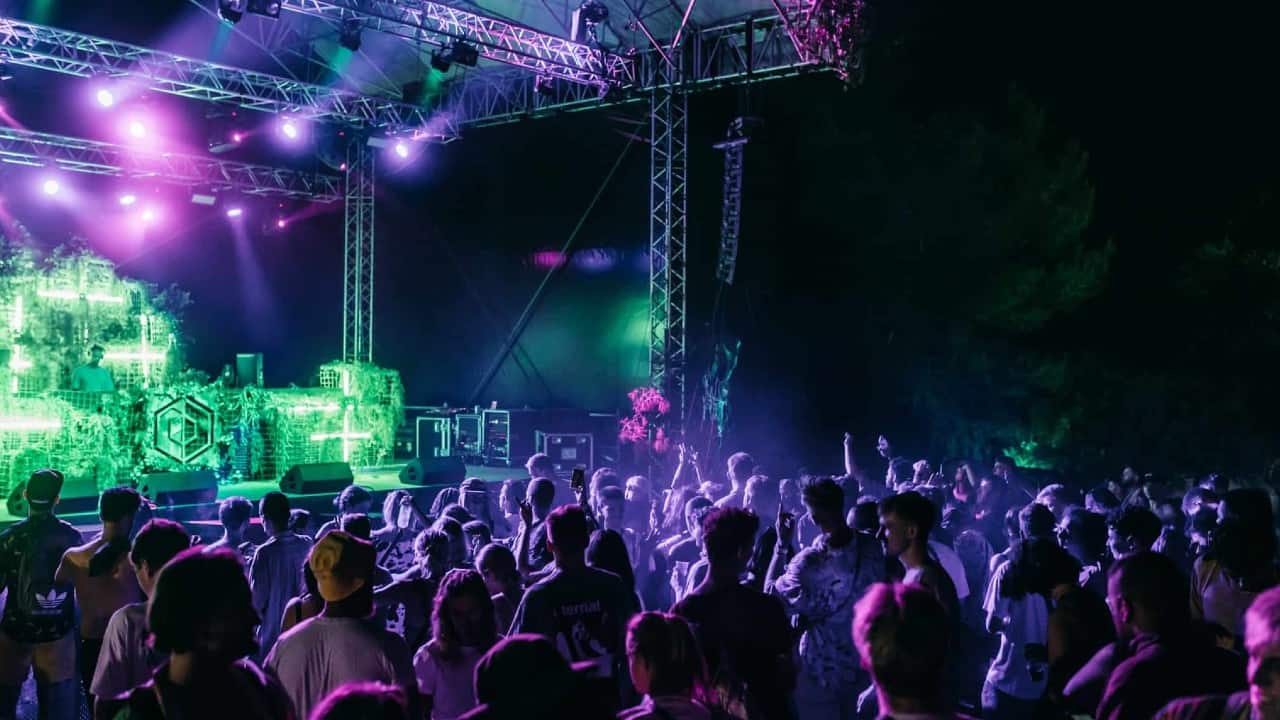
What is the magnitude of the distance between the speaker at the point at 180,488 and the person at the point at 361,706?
1065 centimetres

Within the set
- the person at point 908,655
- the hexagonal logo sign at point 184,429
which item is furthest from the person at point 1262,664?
the hexagonal logo sign at point 184,429

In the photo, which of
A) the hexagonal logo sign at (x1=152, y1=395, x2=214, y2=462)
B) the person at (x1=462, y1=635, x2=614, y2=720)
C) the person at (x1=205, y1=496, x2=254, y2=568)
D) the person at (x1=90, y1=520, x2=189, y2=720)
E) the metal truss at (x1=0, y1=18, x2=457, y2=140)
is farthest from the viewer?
the hexagonal logo sign at (x1=152, y1=395, x2=214, y2=462)

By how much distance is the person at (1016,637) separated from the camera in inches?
168

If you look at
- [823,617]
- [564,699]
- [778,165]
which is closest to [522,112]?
[778,165]

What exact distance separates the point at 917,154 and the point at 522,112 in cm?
636

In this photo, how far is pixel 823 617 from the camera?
4.02 metres

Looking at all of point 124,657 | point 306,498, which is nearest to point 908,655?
point 124,657

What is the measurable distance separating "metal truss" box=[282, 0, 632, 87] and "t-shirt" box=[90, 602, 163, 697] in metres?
9.57

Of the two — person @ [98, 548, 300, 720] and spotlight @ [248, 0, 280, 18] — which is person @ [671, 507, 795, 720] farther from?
spotlight @ [248, 0, 280, 18]

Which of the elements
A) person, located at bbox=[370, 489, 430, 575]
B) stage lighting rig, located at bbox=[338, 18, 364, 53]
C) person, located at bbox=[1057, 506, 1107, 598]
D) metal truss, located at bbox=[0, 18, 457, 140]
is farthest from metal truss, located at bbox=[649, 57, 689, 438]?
person, located at bbox=[1057, 506, 1107, 598]

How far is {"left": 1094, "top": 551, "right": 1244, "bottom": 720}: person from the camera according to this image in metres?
2.68

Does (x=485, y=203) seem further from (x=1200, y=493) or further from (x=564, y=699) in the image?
(x=564, y=699)

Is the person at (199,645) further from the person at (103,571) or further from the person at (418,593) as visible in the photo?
the person at (103,571)

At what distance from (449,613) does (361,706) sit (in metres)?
1.50
